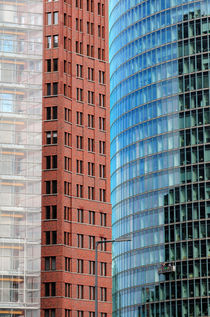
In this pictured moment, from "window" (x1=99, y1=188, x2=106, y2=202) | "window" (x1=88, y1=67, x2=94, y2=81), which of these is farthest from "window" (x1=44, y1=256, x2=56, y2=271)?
"window" (x1=88, y1=67, x2=94, y2=81)

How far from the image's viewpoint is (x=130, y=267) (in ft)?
576

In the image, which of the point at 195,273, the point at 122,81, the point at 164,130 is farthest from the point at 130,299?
the point at 122,81

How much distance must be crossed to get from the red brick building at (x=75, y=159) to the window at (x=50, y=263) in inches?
2.8

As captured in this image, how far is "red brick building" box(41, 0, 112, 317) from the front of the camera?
120375mm

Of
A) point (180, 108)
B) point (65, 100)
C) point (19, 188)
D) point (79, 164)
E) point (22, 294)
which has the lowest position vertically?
point (22, 294)

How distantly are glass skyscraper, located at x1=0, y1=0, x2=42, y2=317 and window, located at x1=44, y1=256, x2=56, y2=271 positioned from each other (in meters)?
19.4

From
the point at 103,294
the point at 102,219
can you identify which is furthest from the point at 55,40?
the point at 103,294

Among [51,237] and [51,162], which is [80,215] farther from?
[51,162]

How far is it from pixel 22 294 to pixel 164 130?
82080 millimetres

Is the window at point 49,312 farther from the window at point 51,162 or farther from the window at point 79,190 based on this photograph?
the window at point 51,162

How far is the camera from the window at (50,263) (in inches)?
4724

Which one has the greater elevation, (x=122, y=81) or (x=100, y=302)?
(x=122, y=81)

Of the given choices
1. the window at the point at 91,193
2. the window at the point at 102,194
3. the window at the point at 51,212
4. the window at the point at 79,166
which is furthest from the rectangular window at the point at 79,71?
the window at the point at 51,212

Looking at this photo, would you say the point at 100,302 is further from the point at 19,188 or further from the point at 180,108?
the point at 180,108
